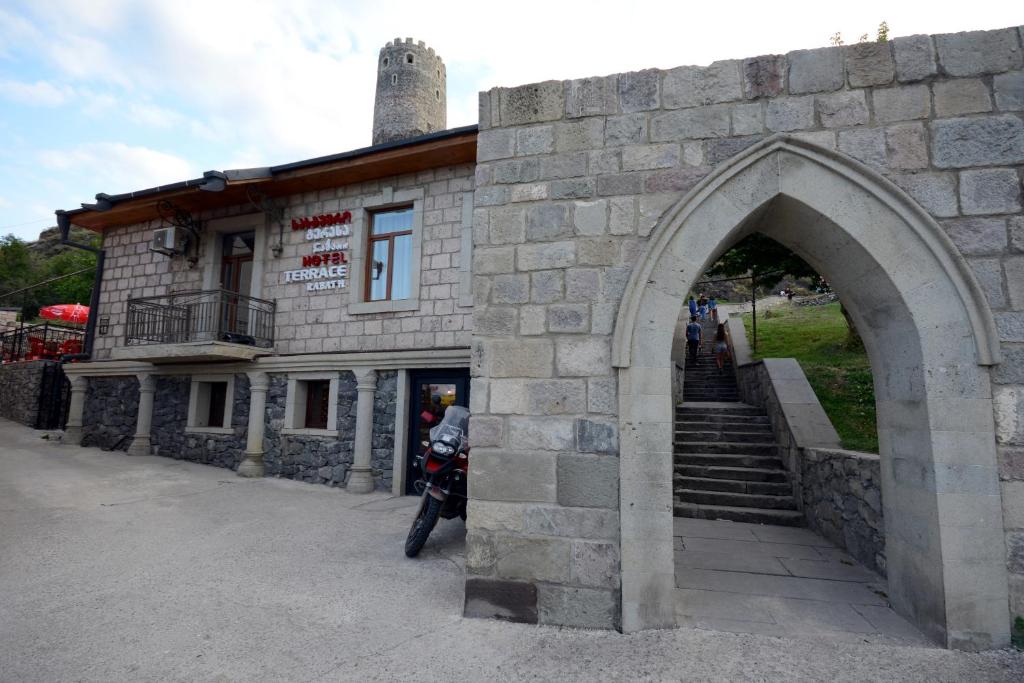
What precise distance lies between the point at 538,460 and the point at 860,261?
2483mm

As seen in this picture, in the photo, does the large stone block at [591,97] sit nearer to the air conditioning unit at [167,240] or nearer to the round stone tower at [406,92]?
the air conditioning unit at [167,240]

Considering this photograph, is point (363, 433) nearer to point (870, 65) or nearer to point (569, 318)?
point (569, 318)

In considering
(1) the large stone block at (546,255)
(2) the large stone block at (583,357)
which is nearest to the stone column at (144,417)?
(1) the large stone block at (546,255)

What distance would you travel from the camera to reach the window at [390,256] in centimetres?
842

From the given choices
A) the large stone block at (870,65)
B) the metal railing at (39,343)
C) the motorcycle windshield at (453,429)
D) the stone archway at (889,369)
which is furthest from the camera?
the metal railing at (39,343)

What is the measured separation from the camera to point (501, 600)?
3271mm

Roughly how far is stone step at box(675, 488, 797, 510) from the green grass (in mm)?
1013

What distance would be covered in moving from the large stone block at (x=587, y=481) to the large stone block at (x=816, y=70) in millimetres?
2748

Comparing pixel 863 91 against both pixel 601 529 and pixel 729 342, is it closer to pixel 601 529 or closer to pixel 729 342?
pixel 601 529

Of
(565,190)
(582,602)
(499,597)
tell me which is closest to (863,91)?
(565,190)

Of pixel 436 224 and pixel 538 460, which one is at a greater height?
pixel 436 224

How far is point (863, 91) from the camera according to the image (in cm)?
320

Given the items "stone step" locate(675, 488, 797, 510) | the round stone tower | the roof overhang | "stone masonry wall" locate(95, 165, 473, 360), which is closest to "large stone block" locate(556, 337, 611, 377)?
"stone step" locate(675, 488, 797, 510)

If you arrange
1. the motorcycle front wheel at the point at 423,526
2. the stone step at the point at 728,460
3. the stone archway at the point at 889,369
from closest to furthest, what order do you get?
the stone archway at the point at 889,369 < the motorcycle front wheel at the point at 423,526 < the stone step at the point at 728,460
